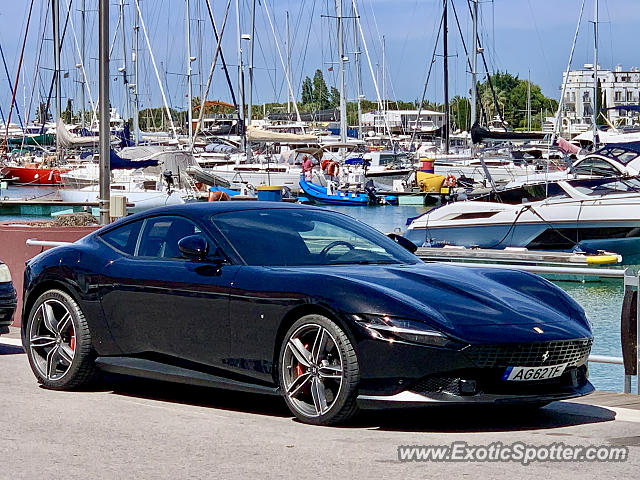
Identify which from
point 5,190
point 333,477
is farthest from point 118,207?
point 5,190

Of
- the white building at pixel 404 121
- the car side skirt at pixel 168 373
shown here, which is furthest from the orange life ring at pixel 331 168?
the car side skirt at pixel 168 373

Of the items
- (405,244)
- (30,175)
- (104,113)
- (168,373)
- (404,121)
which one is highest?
(404,121)

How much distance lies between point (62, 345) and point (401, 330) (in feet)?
10.1

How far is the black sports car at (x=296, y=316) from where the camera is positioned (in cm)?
624

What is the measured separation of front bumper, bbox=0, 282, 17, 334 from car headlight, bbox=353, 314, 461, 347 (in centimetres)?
482

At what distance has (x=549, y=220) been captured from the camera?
28.5 m

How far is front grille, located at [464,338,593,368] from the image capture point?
20.3 feet

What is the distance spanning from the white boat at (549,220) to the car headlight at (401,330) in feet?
70.0

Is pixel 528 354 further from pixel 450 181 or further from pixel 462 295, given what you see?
pixel 450 181

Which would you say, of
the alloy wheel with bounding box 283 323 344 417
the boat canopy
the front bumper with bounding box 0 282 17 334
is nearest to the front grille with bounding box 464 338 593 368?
the alloy wheel with bounding box 283 323 344 417

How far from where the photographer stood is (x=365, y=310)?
6332 millimetres

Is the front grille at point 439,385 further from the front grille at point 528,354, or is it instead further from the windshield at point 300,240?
the windshield at point 300,240

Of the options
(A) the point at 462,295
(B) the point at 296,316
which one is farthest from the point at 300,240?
(A) the point at 462,295

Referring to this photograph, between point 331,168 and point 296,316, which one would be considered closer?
point 296,316
